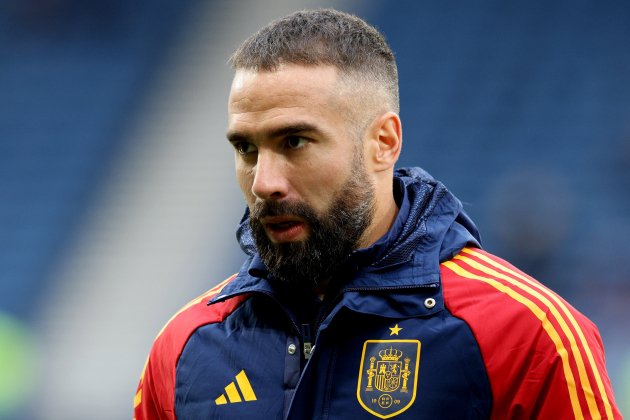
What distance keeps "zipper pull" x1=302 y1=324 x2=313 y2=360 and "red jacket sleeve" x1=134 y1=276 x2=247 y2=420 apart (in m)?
0.20

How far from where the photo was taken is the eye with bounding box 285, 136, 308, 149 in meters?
1.94

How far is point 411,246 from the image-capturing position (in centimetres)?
197

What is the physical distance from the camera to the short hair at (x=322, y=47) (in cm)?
198

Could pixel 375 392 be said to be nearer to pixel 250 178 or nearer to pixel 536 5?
pixel 250 178

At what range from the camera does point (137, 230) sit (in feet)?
26.9

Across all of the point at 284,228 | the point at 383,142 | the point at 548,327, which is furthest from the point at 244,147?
the point at 548,327

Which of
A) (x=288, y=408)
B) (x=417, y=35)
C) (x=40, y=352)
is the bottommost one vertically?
(x=40, y=352)

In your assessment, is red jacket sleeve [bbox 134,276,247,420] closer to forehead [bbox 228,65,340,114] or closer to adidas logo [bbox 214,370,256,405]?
adidas logo [bbox 214,370,256,405]

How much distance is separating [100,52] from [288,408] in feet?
25.9

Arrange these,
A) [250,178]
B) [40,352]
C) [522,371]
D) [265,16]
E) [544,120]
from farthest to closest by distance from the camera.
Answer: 1. [265,16]
2. [544,120]
3. [40,352]
4. [250,178]
5. [522,371]

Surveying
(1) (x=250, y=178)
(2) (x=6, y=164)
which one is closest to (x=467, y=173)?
(2) (x=6, y=164)

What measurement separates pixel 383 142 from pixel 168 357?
24.6 inches

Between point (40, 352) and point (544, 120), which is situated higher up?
point (544, 120)

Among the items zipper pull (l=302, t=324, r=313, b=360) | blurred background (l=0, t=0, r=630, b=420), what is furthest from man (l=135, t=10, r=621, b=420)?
blurred background (l=0, t=0, r=630, b=420)
